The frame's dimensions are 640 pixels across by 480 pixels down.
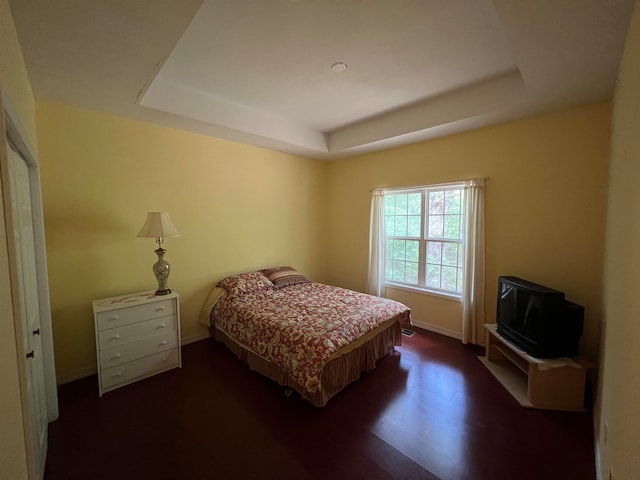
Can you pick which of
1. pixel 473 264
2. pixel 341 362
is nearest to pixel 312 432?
pixel 341 362

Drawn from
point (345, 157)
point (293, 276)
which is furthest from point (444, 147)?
point (293, 276)

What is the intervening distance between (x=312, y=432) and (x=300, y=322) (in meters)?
0.83

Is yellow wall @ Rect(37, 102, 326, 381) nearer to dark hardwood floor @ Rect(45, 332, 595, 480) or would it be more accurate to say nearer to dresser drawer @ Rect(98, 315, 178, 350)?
dresser drawer @ Rect(98, 315, 178, 350)

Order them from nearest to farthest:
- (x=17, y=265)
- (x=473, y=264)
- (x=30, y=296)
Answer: (x=17, y=265) < (x=30, y=296) < (x=473, y=264)

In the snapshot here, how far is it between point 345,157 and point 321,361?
10.7 ft

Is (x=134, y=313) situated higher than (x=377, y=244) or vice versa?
(x=377, y=244)

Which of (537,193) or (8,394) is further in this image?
(537,193)

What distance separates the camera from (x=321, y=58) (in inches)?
82.4

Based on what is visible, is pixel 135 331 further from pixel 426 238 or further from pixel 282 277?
pixel 426 238

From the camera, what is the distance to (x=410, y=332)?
351 cm

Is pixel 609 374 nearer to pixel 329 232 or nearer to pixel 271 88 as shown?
pixel 271 88

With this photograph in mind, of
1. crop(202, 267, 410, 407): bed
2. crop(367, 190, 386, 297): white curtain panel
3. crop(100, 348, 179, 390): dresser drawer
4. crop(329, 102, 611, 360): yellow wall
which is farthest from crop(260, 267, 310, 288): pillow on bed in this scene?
crop(329, 102, 611, 360): yellow wall

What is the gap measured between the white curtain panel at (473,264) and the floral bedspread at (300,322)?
2.65ft

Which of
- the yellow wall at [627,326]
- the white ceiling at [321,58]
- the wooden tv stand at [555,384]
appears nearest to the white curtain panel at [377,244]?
the white ceiling at [321,58]
